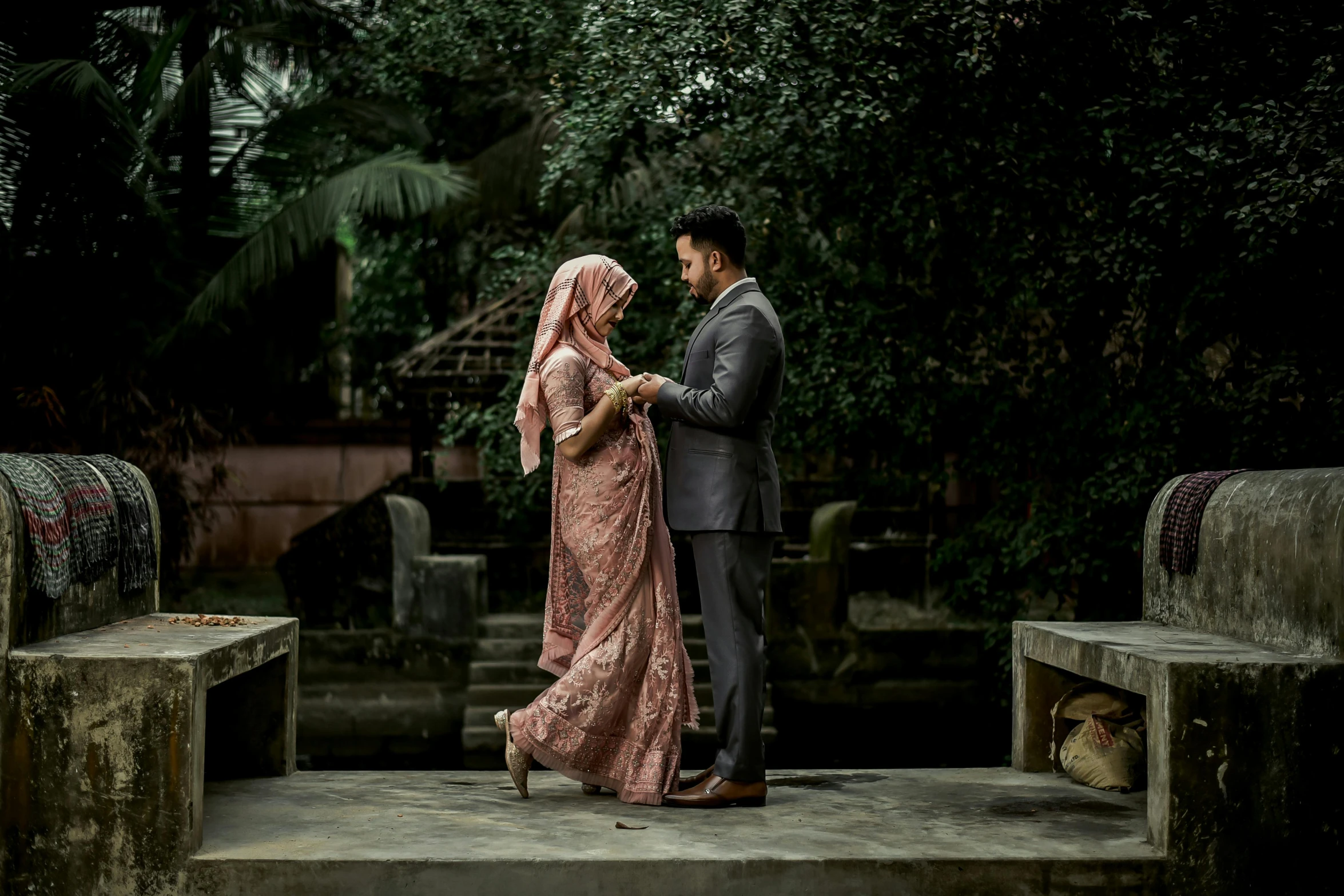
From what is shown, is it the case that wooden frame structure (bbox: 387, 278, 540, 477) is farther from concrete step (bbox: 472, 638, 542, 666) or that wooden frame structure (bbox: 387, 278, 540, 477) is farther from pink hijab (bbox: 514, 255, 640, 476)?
pink hijab (bbox: 514, 255, 640, 476)

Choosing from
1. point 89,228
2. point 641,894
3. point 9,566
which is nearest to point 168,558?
point 89,228

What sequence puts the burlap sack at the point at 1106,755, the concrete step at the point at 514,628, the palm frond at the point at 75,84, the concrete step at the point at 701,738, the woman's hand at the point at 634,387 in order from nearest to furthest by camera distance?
1. the woman's hand at the point at 634,387
2. the burlap sack at the point at 1106,755
3. the palm frond at the point at 75,84
4. the concrete step at the point at 701,738
5. the concrete step at the point at 514,628

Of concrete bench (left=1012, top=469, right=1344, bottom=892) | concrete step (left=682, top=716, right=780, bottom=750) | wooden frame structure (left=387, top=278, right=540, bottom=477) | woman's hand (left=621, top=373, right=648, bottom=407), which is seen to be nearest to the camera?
concrete bench (left=1012, top=469, right=1344, bottom=892)

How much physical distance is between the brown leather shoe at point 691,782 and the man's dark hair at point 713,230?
170 cm

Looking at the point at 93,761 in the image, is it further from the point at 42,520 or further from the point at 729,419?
the point at 729,419

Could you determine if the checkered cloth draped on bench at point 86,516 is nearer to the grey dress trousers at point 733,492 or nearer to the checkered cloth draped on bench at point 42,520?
the checkered cloth draped on bench at point 42,520

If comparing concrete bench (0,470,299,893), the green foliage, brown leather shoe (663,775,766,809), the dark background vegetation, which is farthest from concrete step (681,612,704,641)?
concrete bench (0,470,299,893)

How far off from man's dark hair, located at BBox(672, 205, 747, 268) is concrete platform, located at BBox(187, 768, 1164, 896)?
1816 mm

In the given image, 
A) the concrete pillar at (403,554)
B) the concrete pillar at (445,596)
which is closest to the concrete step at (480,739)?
the concrete pillar at (445,596)

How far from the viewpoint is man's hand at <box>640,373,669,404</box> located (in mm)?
4102

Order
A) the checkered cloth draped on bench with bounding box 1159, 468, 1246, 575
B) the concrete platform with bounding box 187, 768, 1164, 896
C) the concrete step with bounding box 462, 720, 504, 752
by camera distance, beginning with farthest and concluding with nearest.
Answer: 1. the concrete step with bounding box 462, 720, 504, 752
2. the checkered cloth draped on bench with bounding box 1159, 468, 1246, 575
3. the concrete platform with bounding box 187, 768, 1164, 896

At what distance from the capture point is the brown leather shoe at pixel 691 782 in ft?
13.7

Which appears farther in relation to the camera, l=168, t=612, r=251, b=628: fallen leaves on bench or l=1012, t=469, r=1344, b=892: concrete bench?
l=168, t=612, r=251, b=628: fallen leaves on bench

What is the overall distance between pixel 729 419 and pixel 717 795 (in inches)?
47.5
